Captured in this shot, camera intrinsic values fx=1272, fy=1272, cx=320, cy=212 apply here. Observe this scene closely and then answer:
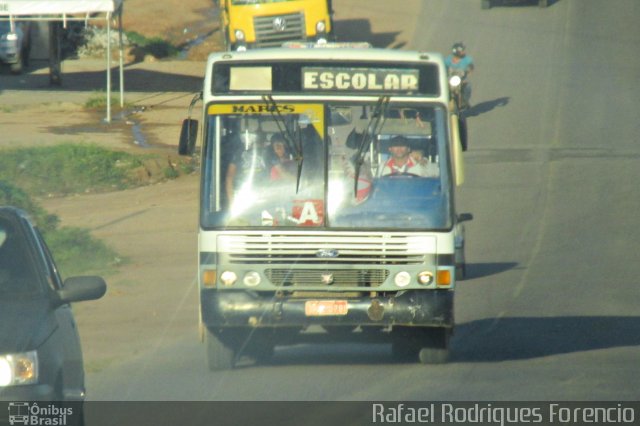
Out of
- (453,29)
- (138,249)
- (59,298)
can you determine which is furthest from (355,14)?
(59,298)

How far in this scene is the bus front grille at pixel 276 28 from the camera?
31.5 meters

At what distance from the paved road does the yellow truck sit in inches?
169

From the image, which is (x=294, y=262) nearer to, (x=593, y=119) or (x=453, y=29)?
(x=593, y=119)

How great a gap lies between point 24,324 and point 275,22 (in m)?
25.5

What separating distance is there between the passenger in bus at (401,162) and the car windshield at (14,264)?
4198 mm

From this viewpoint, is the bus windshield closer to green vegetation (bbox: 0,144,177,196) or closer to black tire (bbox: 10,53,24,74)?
green vegetation (bbox: 0,144,177,196)

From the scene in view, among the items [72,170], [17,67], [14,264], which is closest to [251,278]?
[14,264]

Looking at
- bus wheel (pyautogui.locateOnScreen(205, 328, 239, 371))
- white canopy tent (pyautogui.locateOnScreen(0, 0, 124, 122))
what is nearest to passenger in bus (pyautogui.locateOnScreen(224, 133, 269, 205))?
bus wheel (pyautogui.locateOnScreen(205, 328, 239, 371))

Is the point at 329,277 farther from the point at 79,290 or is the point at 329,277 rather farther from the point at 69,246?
the point at 69,246

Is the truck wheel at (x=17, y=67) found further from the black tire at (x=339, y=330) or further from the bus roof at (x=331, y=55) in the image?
the black tire at (x=339, y=330)

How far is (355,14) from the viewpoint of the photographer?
139 ft

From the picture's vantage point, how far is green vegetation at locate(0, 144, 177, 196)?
23328 millimetres

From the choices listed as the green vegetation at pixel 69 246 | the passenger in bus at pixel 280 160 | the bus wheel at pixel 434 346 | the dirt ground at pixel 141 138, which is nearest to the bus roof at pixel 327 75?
the passenger in bus at pixel 280 160

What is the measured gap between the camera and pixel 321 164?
10820 mm
